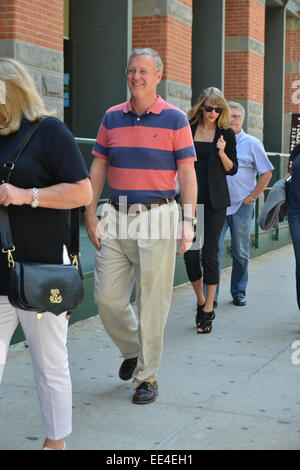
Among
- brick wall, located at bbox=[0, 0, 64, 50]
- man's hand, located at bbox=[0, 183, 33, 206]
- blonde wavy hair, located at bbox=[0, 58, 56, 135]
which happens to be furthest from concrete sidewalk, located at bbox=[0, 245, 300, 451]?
brick wall, located at bbox=[0, 0, 64, 50]

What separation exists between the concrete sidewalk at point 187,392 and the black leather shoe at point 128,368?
0.23ft

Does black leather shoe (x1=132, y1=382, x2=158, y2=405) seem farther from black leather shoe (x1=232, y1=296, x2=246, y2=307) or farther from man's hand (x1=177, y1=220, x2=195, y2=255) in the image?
black leather shoe (x1=232, y1=296, x2=246, y2=307)

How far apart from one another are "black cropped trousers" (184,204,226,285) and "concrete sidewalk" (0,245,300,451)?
499 millimetres

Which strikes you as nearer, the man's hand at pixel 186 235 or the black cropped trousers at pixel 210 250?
the man's hand at pixel 186 235

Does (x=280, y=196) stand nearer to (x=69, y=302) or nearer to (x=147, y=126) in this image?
(x=147, y=126)

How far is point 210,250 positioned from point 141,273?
220 centimetres

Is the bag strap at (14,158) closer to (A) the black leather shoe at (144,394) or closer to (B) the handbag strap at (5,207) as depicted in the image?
(B) the handbag strap at (5,207)

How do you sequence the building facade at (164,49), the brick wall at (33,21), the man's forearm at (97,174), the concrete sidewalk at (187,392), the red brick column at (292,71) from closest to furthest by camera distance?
the concrete sidewalk at (187,392) < the man's forearm at (97,174) < the brick wall at (33,21) < the building facade at (164,49) < the red brick column at (292,71)

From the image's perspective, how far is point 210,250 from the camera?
281 inches

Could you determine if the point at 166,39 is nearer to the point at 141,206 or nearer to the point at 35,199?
the point at 141,206

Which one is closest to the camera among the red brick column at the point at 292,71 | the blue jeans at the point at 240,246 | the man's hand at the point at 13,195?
the man's hand at the point at 13,195

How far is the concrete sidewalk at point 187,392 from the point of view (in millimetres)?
4340

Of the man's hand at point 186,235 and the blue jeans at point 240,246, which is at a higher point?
the man's hand at point 186,235

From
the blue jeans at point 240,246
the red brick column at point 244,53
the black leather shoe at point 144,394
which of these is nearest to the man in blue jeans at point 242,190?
the blue jeans at point 240,246
